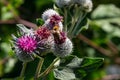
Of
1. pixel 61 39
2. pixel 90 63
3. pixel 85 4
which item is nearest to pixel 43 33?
pixel 61 39

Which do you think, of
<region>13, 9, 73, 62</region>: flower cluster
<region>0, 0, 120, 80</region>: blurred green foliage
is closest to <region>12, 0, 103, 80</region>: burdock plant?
<region>13, 9, 73, 62</region>: flower cluster

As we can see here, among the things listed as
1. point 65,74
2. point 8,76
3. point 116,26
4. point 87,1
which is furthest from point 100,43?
point 65,74

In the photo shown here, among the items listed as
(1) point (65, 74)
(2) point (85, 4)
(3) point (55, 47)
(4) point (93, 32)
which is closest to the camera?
(3) point (55, 47)

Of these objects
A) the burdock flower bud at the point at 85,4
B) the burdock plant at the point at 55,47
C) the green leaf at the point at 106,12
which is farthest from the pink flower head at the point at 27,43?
the green leaf at the point at 106,12

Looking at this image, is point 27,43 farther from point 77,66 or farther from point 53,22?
point 77,66

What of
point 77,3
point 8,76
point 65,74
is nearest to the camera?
point 65,74

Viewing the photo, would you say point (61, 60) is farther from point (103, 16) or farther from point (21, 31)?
point (103, 16)
